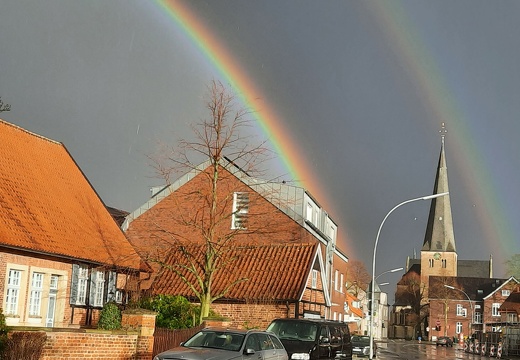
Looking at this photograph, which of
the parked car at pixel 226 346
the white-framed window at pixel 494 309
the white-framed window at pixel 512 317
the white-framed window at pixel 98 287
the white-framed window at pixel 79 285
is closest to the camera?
the parked car at pixel 226 346

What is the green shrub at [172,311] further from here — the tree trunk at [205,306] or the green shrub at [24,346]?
the green shrub at [24,346]

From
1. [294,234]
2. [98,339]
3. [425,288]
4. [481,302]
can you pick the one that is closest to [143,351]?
[98,339]

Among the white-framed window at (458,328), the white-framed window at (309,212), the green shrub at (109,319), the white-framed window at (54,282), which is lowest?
the white-framed window at (458,328)

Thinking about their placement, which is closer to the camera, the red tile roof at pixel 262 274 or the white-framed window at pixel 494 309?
the red tile roof at pixel 262 274

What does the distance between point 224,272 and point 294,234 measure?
778 centimetres

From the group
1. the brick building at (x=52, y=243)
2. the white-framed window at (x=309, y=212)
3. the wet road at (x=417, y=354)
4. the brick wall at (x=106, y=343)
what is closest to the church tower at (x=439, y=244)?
the wet road at (x=417, y=354)

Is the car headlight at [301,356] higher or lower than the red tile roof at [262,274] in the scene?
lower

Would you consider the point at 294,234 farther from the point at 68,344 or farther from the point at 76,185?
the point at 68,344

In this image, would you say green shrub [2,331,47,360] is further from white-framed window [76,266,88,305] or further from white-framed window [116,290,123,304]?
white-framed window [116,290,123,304]

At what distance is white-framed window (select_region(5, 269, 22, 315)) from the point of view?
2348 centimetres

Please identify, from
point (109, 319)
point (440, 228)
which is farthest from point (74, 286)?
point (440, 228)

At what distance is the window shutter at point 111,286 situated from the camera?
2956cm

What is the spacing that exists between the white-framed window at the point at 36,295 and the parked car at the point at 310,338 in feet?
29.0

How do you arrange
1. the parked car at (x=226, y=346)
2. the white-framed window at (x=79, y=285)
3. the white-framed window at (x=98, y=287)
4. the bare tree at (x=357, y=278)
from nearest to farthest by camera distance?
the parked car at (x=226, y=346), the white-framed window at (x=79, y=285), the white-framed window at (x=98, y=287), the bare tree at (x=357, y=278)
